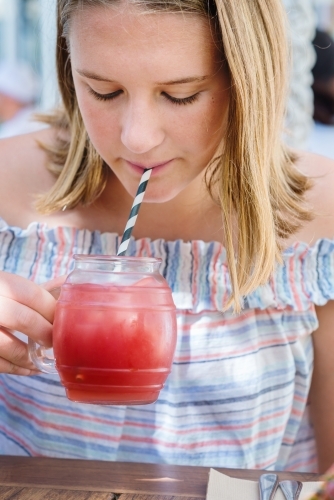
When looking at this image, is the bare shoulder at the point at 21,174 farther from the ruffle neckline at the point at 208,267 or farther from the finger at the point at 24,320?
the finger at the point at 24,320

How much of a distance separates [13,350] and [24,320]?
0.07 m

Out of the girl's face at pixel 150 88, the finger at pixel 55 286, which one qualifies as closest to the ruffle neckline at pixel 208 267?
the girl's face at pixel 150 88

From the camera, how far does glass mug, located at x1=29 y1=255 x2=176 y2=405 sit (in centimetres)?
111

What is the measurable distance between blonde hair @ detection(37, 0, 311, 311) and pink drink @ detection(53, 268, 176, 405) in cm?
36

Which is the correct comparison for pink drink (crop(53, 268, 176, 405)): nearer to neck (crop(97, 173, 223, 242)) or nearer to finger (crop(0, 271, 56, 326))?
finger (crop(0, 271, 56, 326))

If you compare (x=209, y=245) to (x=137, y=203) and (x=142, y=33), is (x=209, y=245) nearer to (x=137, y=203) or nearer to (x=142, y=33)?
(x=137, y=203)

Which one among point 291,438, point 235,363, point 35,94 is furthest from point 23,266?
point 35,94

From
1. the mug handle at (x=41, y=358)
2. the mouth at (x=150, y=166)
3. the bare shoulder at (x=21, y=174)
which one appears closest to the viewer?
the mug handle at (x=41, y=358)

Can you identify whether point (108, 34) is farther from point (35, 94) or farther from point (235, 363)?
point (35, 94)

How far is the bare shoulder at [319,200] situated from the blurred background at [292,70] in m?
0.11

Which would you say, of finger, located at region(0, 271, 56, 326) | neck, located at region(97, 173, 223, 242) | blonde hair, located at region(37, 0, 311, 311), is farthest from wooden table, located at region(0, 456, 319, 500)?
neck, located at region(97, 173, 223, 242)

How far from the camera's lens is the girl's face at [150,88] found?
1242 millimetres

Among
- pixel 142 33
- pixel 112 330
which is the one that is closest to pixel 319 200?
pixel 142 33

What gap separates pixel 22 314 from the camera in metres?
1.16
